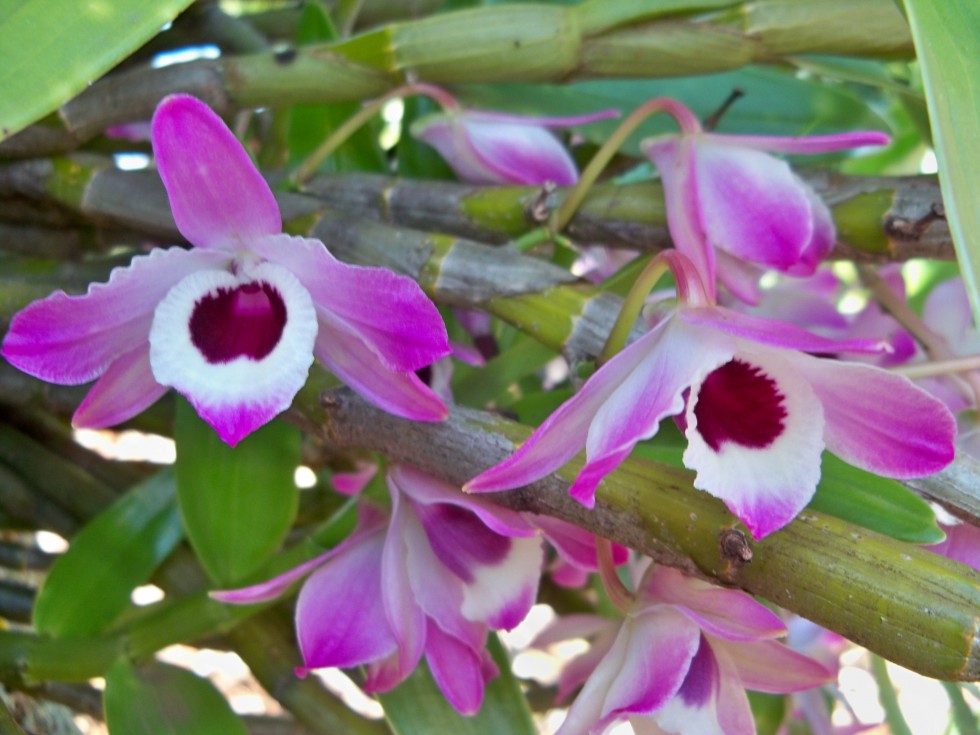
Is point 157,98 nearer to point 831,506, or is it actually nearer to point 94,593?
point 94,593

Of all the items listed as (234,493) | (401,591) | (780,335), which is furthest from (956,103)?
(234,493)

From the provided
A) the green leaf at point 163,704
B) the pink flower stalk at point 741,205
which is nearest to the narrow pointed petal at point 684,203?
the pink flower stalk at point 741,205

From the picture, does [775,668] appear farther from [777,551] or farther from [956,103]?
[956,103]

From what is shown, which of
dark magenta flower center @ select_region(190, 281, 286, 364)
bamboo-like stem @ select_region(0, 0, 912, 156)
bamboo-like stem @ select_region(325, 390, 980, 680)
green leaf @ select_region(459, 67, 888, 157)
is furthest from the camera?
green leaf @ select_region(459, 67, 888, 157)

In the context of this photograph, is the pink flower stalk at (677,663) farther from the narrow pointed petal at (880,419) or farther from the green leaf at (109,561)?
Answer: the green leaf at (109,561)

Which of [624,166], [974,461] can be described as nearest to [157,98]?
[624,166]

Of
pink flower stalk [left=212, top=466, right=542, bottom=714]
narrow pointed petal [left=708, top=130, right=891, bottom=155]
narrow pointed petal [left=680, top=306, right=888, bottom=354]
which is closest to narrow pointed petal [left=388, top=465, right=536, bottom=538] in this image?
pink flower stalk [left=212, top=466, right=542, bottom=714]

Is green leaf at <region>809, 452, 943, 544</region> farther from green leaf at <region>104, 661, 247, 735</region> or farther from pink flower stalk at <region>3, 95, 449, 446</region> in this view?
green leaf at <region>104, 661, 247, 735</region>
